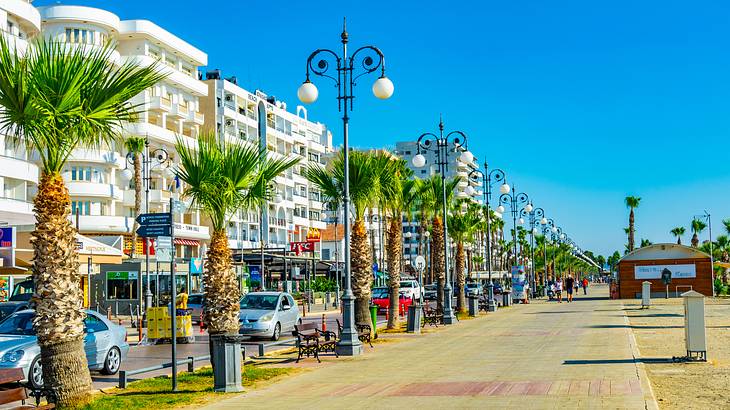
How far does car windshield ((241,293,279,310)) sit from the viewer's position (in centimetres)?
2855

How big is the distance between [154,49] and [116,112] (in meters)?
59.4

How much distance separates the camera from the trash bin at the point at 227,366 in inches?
550

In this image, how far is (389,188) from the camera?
2741 centimetres

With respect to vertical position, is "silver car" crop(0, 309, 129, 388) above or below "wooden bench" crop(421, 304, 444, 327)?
above

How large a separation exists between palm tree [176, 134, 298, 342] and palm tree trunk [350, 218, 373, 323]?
8.97 meters

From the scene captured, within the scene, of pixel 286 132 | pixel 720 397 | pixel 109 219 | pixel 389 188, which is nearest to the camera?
pixel 720 397

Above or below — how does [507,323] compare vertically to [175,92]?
below

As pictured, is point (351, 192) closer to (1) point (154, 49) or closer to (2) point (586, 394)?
(2) point (586, 394)

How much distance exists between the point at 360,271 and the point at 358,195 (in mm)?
2299

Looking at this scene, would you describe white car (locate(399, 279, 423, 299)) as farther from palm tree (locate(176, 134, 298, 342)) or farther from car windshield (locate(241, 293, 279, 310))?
palm tree (locate(176, 134, 298, 342))

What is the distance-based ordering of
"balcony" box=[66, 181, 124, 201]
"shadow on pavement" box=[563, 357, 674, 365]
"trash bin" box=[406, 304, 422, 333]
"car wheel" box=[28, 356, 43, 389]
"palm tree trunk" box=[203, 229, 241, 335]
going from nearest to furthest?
"car wheel" box=[28, 356, 43, 389]
"palm tree trunk" box=[203, 229, 241, 335]
"shadow on pavement" box=[563, 357, 674, 365]
"trash bin" box=[406, 304, 422, 333]
"balcony" box=[66, 181, 124, 201]

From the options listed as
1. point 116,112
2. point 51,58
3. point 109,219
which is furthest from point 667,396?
point 109,219

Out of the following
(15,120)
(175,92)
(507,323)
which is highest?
(175,92)

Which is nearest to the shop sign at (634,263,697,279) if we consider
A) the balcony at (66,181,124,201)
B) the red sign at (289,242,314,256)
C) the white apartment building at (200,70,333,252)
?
the red sign at (289,242,314,256)
